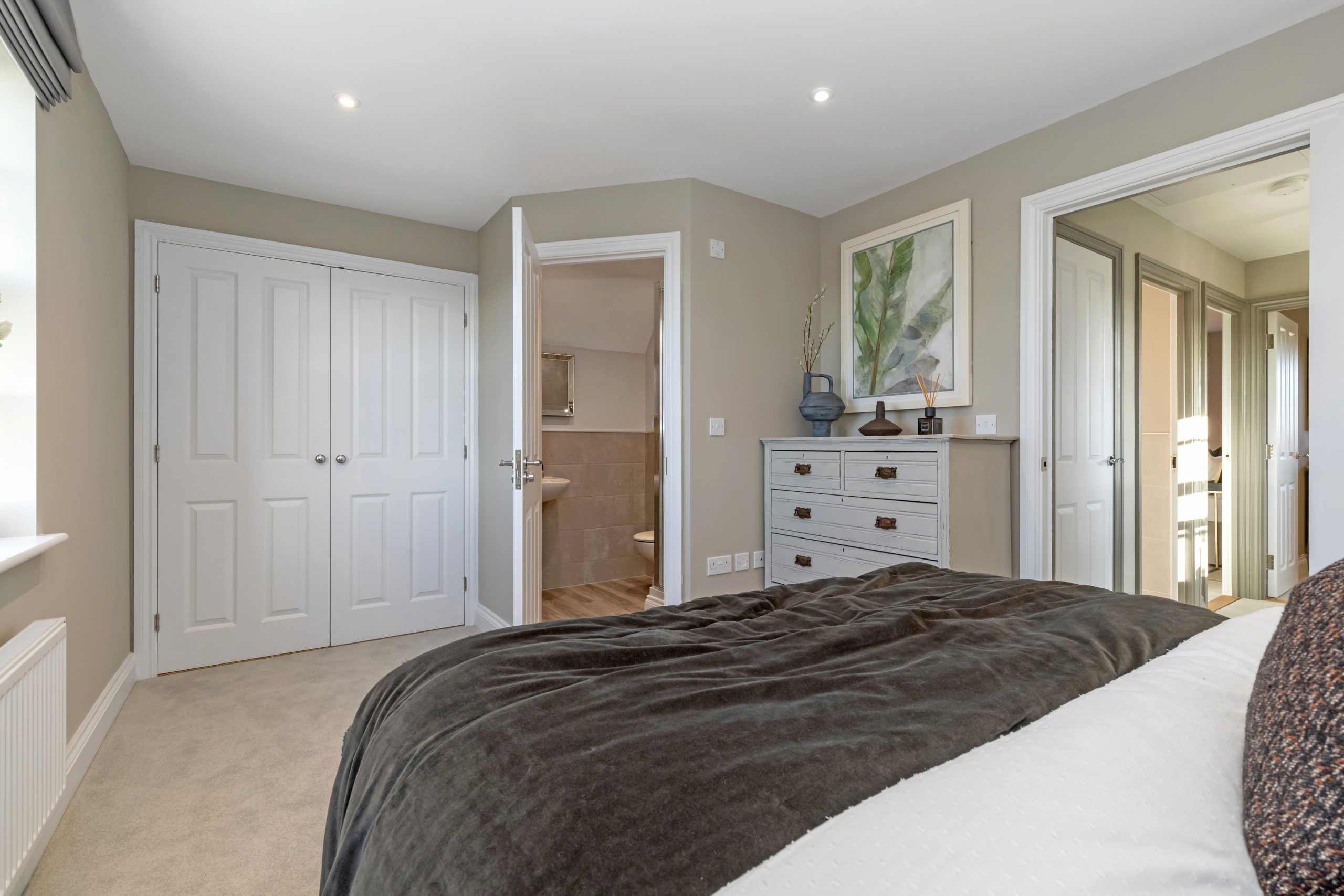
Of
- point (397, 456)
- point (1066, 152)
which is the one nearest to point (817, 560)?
point (1066, 152)

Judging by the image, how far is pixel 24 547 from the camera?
164 cm

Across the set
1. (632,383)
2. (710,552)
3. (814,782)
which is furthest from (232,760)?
(632,383)

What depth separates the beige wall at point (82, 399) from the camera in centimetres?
186

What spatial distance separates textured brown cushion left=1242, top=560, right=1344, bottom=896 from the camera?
38 cm

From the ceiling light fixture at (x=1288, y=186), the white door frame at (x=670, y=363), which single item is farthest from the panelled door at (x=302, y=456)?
the ceiling light fixture at (x=1288, y=186)

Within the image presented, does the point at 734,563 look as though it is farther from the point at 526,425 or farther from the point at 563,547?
the point at 563,547

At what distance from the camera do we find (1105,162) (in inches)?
99.7

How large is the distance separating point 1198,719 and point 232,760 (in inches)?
107

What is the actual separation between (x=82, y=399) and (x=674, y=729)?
266 cm

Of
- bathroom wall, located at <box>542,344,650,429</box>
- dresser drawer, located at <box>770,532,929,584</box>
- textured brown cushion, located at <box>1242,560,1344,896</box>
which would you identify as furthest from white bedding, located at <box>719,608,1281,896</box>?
bathroom wall, located at <box>542,344,650,429</box>

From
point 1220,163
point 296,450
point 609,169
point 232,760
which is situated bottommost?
point 232,760

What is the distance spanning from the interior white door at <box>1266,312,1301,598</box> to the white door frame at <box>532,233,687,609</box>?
13.5ft

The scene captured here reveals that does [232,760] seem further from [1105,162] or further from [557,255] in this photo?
[1105,162]

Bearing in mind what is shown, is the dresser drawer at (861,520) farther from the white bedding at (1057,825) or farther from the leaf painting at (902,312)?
the white bedding at (1057,825)
